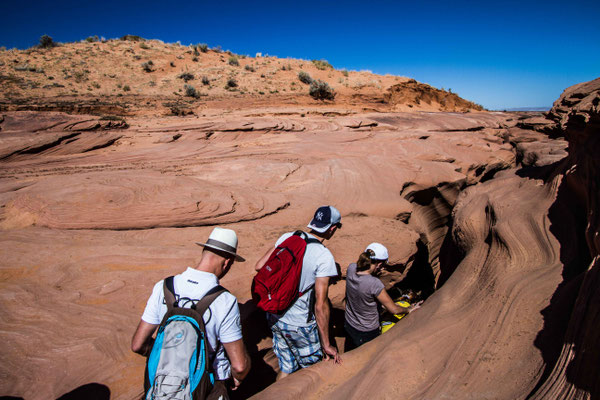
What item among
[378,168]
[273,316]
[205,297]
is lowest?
[273,316]

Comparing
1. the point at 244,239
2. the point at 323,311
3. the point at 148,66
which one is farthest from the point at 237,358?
the point at 148,66

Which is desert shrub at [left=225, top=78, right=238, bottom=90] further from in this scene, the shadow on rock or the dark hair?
the shadow on rock

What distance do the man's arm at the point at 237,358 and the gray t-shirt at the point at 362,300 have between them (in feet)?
4.46

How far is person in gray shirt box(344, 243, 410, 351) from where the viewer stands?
2900 millimetres

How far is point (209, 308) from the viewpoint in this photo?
70.9 inches

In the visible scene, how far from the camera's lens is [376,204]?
522 centimetres

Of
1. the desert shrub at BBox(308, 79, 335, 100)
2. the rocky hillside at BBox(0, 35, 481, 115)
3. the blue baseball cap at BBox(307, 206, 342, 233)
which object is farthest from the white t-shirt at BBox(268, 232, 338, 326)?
the desert shrub at BBox(308, 79, 335, 100)

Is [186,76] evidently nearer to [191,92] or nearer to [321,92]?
[191,92]

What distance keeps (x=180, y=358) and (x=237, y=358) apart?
0.43m

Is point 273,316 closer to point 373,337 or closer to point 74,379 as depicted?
point 373,337

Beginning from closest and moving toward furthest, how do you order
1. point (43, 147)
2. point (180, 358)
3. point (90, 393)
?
point (180, 358)
point (90, 393)
point (43, 147)

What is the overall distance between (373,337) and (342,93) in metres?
18.1

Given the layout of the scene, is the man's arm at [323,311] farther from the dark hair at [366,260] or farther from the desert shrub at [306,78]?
the desert shrub at [306,78]

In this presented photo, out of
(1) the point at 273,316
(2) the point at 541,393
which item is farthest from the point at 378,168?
(2) the point at 541,393
